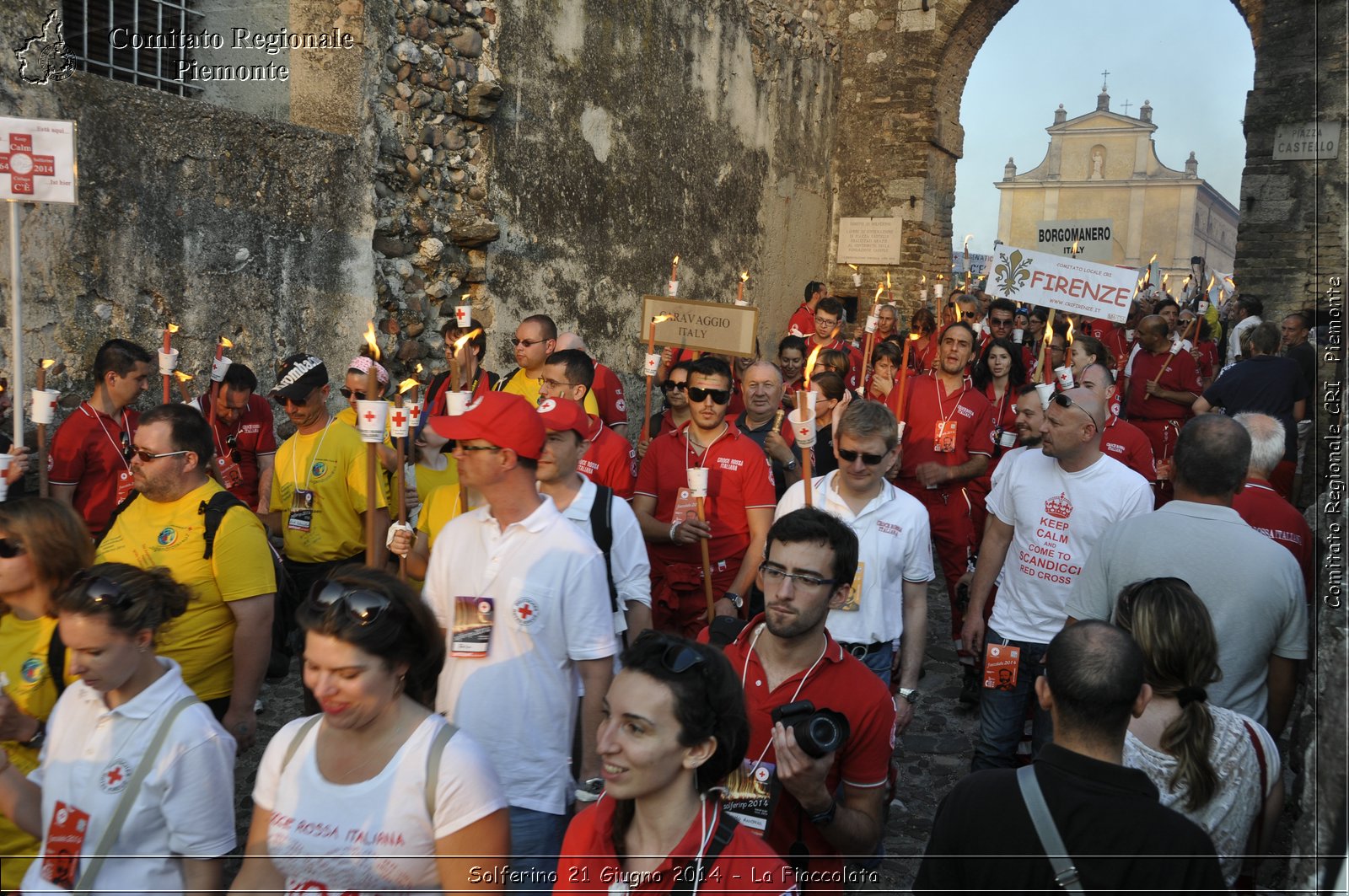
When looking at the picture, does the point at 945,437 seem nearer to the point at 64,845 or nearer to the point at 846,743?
the point at 846,743

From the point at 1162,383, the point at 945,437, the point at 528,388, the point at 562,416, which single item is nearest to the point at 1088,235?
the point at 1162,383

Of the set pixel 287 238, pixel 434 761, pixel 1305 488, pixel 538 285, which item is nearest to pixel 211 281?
pixel 287 238

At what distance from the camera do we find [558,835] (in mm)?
3398

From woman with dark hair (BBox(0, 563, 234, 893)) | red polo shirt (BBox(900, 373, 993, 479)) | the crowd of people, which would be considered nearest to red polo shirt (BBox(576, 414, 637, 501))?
the crowd of people

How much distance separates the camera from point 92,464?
5.50m

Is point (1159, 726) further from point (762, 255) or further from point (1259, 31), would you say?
point (1259, 31)

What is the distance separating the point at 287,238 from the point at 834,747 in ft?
22.1

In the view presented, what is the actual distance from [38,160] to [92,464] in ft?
4.79

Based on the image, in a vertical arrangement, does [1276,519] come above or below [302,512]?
above

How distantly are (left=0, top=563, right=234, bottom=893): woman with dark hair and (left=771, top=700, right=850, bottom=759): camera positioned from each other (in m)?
1.44

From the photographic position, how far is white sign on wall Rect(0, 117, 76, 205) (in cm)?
535

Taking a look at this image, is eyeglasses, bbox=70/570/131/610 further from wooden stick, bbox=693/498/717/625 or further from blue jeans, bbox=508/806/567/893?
wooden stick, bbox=693/498/717/625

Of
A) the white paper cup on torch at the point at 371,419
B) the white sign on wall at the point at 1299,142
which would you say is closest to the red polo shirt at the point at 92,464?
the white paper cup on torch at the point at 371,419

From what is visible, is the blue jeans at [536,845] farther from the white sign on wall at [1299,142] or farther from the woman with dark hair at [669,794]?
the white sign on wall at [1299,142]
